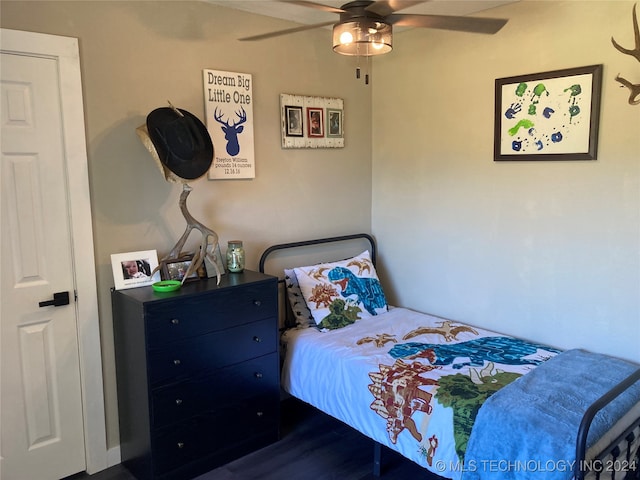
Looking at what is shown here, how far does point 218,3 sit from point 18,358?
2.19m

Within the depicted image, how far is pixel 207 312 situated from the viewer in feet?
8.43

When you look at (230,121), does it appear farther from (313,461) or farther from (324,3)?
(313,461)

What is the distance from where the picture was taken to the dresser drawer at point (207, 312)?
2.40 metres

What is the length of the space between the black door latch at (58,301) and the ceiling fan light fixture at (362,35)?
1.82 metres

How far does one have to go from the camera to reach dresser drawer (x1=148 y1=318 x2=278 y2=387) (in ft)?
7.99

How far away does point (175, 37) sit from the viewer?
110 inches

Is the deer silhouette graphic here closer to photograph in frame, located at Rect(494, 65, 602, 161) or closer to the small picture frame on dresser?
the small picture frame on dresser

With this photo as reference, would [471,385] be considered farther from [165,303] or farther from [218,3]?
[218,3]

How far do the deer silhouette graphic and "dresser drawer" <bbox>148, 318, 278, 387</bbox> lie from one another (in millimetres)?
1064

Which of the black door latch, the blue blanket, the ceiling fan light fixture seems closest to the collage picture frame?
the ceiling fan light fixture

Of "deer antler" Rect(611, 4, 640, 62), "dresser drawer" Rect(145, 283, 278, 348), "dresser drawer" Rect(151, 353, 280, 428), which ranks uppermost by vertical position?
"deer antler" Rect(611, 4, 640, 62)

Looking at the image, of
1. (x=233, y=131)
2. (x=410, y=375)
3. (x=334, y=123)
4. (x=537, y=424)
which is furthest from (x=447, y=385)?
(x=334, y=123)

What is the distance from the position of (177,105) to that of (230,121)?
34 cm

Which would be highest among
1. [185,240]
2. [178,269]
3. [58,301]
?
[185,240]
